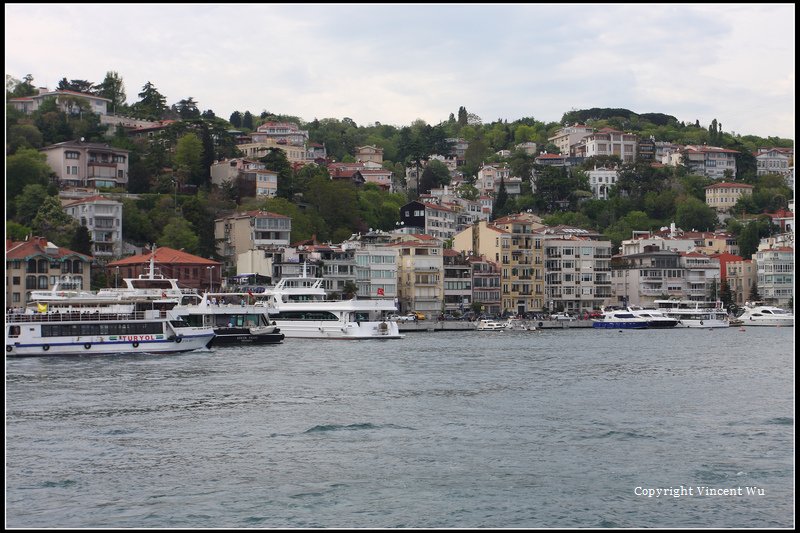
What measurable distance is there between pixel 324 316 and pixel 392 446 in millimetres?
36402

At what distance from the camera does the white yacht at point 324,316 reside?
5794 cm

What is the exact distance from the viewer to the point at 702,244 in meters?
105

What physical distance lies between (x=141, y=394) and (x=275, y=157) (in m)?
63.4

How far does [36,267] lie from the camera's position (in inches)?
2510

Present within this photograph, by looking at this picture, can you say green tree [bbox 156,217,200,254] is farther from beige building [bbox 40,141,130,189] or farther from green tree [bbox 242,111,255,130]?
green tree [bbox 242,111,255,130]

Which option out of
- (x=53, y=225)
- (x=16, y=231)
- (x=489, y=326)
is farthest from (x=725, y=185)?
(x=16, y=231)

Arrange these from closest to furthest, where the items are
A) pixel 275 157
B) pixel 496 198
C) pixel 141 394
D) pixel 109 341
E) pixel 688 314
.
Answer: pixel 141 394
pixel 109 341
pixel 688 314
pixel 275 157
pixel 496 198

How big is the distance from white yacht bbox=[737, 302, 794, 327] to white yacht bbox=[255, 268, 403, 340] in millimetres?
38255

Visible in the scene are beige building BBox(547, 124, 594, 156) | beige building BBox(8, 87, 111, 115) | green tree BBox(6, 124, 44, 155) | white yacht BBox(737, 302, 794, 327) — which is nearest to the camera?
green tree BBox(6, 124, 44, 155)

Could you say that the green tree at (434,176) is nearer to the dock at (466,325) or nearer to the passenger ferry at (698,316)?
the passenger ferry at (698,316)

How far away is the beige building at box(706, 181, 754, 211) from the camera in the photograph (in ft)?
401

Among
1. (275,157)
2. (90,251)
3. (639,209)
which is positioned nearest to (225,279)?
(90,251)

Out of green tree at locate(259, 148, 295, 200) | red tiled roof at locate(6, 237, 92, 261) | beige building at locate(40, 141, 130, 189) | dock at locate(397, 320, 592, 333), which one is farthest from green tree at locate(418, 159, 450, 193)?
red tiled roof at locate(6, 237, 92, 261)

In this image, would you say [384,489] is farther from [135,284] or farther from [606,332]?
[606,332]
